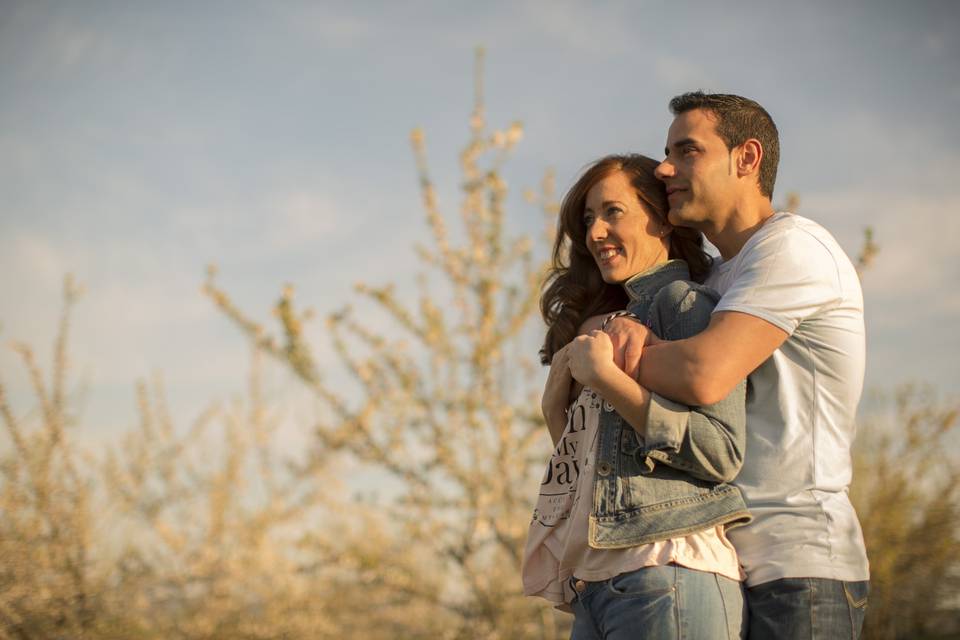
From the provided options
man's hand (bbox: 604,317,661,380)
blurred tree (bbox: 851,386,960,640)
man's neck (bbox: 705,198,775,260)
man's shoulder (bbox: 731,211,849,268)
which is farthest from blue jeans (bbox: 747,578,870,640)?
blurred tree (bbox: 851,386,960,640)

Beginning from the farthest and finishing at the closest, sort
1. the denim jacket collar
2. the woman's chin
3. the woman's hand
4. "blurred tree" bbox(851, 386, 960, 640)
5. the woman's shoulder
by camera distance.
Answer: "blurred tree" bbox(851, 386, 960, 640) < the woman's chin < the denim jacket collar < the woman's shoulder < the woman's hand

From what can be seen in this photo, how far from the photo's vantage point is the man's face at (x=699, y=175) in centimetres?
234

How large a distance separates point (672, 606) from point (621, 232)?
3.61 ft

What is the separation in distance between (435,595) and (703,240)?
4188 mm

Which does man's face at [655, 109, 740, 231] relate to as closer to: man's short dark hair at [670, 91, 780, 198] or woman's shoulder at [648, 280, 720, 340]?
man's short dark hair at [670, 91, 780, 198]

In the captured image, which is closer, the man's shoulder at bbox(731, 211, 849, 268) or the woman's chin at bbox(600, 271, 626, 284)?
the man's shoulder at bbox(731, 211, 849, 268)

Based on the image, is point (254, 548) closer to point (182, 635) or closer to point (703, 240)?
point (182, 635)

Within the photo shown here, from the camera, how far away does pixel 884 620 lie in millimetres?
7699

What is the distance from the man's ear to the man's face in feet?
0.12

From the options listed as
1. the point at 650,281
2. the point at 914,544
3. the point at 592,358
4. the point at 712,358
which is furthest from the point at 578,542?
the point at 914,544

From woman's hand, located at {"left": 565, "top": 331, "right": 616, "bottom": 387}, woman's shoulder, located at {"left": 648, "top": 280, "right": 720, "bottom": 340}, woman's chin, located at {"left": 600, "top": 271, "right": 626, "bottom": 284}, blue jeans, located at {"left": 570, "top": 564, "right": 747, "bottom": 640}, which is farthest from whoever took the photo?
woman's chin, located at {"left": 600, "top": 271, "right": 626, "bottom": 284}

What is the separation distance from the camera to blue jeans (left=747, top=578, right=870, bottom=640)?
1.87 m

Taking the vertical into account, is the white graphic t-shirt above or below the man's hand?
below

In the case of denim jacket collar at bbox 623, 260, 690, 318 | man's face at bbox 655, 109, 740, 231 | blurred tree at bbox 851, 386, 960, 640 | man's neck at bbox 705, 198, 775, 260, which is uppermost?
man's face at bbox 655, 109, 740, 231
